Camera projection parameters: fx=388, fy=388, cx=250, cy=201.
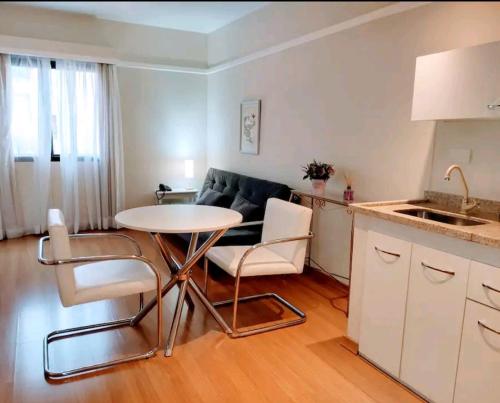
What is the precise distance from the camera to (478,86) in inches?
73.0

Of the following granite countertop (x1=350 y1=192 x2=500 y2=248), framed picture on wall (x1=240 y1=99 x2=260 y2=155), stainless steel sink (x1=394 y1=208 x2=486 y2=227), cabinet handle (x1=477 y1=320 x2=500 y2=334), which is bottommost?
cabinet handle (x1=477 y1=320 x2=500 y2=334)

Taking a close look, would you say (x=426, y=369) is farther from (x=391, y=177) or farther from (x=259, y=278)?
(x=259, y=278)

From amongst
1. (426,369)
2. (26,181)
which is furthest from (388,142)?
(26,181)

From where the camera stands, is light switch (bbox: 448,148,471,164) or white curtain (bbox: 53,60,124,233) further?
white curtain (bbox: 53,60,124,233)

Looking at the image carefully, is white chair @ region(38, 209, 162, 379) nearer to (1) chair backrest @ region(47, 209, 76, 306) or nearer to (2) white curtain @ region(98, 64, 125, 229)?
(1) chair backrest @ region(47, 209, 76, 306)

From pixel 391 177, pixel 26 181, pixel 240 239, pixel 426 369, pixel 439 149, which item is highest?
pixel 439 149

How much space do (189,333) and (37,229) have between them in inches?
121

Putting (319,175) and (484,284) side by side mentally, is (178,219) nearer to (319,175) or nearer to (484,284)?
(319,175)

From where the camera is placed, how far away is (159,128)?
203 inches

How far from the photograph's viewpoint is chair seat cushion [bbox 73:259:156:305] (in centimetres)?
205

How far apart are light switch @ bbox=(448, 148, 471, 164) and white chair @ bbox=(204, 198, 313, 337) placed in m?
0.91

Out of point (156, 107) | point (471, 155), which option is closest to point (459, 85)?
point (471, 155)

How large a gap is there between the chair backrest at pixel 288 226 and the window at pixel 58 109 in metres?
2.85

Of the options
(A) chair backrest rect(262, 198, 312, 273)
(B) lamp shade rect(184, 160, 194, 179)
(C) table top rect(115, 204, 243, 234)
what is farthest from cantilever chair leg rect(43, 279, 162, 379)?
(B) lamp shade rect(184, 160, 194, 179)
